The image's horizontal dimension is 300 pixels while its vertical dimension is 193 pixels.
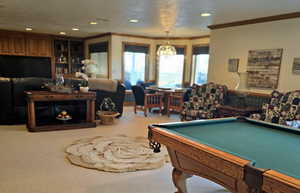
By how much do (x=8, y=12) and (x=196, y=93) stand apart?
14.8ft

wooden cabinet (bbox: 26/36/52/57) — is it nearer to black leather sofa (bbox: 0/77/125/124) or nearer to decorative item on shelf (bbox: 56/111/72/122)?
black leather sofa (bbox: 0/77/125/124)

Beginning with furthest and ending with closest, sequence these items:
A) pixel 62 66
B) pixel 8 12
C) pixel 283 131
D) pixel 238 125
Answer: pixel 62 66, pixel 8 12, pixel 238 125, pixel 283 131

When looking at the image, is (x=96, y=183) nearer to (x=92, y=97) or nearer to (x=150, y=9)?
(x=92, y=97)

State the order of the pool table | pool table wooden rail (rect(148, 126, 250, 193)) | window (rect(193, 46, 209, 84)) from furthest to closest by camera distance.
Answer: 1. window (rect(193, 46, 209, 84))
2. pool table wooden rail (rect(148, 126, 250, 193))
3. the pool table

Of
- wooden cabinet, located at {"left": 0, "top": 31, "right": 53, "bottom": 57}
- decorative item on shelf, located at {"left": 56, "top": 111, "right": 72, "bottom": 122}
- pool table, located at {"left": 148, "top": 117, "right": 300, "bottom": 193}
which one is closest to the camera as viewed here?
pool table, located at {"left": 148, "top": 117, "right": 300, "bottom": 193}

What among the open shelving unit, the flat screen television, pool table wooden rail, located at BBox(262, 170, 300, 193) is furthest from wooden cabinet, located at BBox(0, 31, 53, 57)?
pool table wooden rail, located at BBox(262, 170, 300, 193)

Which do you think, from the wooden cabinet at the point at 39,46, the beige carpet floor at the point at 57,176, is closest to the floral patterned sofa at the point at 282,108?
the beige carpet floor at the point at 57,176

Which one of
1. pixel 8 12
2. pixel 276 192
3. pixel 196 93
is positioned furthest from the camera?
pixel 196 93

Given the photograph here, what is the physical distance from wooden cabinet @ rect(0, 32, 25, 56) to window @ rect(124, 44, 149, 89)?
12.7ft

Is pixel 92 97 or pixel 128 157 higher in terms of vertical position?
pixel 92 97

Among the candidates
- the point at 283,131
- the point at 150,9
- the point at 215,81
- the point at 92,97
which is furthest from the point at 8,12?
the point at 283,131

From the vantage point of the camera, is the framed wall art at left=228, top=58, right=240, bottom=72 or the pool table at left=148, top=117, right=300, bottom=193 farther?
the framed wall art at left=228, top=58, right=240, bottom=72

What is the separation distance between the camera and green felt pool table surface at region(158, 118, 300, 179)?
60.6 inches

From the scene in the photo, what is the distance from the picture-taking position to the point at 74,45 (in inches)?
385
